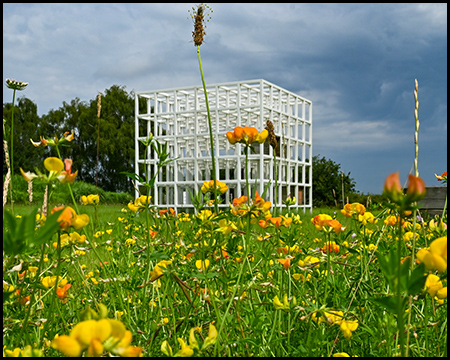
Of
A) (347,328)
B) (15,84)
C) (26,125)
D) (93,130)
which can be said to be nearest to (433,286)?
(347,328)

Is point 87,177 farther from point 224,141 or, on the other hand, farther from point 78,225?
point 78,225

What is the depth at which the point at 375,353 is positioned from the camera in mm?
919

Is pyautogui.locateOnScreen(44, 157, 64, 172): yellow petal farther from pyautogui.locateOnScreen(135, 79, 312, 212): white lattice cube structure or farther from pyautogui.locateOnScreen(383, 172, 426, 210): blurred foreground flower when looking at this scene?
pyautogui.locateOnScreen(135, 79, 312, 212): white lattice cube structure

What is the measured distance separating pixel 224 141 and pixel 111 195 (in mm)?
5617

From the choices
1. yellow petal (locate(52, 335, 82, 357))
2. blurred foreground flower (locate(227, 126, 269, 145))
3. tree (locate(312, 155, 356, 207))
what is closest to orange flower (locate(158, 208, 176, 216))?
blurred foreground flower (locate(227, 126, 269, 145))

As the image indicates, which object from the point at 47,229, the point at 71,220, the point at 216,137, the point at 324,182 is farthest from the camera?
the point at 324,182

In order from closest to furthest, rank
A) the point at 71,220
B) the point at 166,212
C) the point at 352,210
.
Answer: the point at 71,220, the point at 352,210, the point at 166,212

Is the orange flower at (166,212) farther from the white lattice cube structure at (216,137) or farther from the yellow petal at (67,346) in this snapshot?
the white lattice cube structure at (216,137)

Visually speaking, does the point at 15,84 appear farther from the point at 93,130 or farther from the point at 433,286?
the point at 93,130

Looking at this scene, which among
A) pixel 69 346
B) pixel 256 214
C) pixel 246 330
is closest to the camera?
pixel 69 346

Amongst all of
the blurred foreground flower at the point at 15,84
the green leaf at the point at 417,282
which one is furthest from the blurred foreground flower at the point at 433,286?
the blurred foreground flower at the point at 15,84

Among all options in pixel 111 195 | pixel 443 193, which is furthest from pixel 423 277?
pixel 111 195

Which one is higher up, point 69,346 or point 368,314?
point 69,346

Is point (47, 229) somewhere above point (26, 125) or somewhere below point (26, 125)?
below
